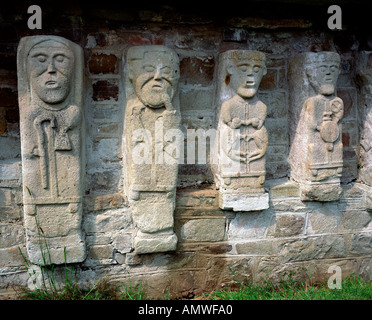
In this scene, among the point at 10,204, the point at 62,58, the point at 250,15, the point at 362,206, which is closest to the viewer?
the point at 62,58

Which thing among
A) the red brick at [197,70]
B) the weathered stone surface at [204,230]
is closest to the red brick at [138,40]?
the red brick at [197,70]

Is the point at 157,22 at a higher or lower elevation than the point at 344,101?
higher

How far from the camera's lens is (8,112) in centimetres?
252

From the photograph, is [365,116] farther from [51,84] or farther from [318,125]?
[51,84]

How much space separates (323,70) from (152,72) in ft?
3.96

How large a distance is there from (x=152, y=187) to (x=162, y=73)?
0.75 m

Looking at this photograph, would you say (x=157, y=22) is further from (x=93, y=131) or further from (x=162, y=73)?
(x=93, y=131)

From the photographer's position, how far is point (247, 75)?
8.50ft

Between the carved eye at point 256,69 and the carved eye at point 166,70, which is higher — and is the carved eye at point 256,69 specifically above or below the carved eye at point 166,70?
→ above

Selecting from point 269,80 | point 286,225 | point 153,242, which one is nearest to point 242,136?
point 269,80

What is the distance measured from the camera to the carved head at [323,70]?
8.83 feet

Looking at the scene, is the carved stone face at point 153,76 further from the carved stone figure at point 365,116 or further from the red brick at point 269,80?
the carved stone figure at point 365,116

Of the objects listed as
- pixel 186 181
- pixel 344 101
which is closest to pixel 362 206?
pixel 344 101

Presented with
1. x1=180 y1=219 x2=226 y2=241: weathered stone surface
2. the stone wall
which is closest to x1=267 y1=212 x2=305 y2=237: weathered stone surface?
the stone wall
